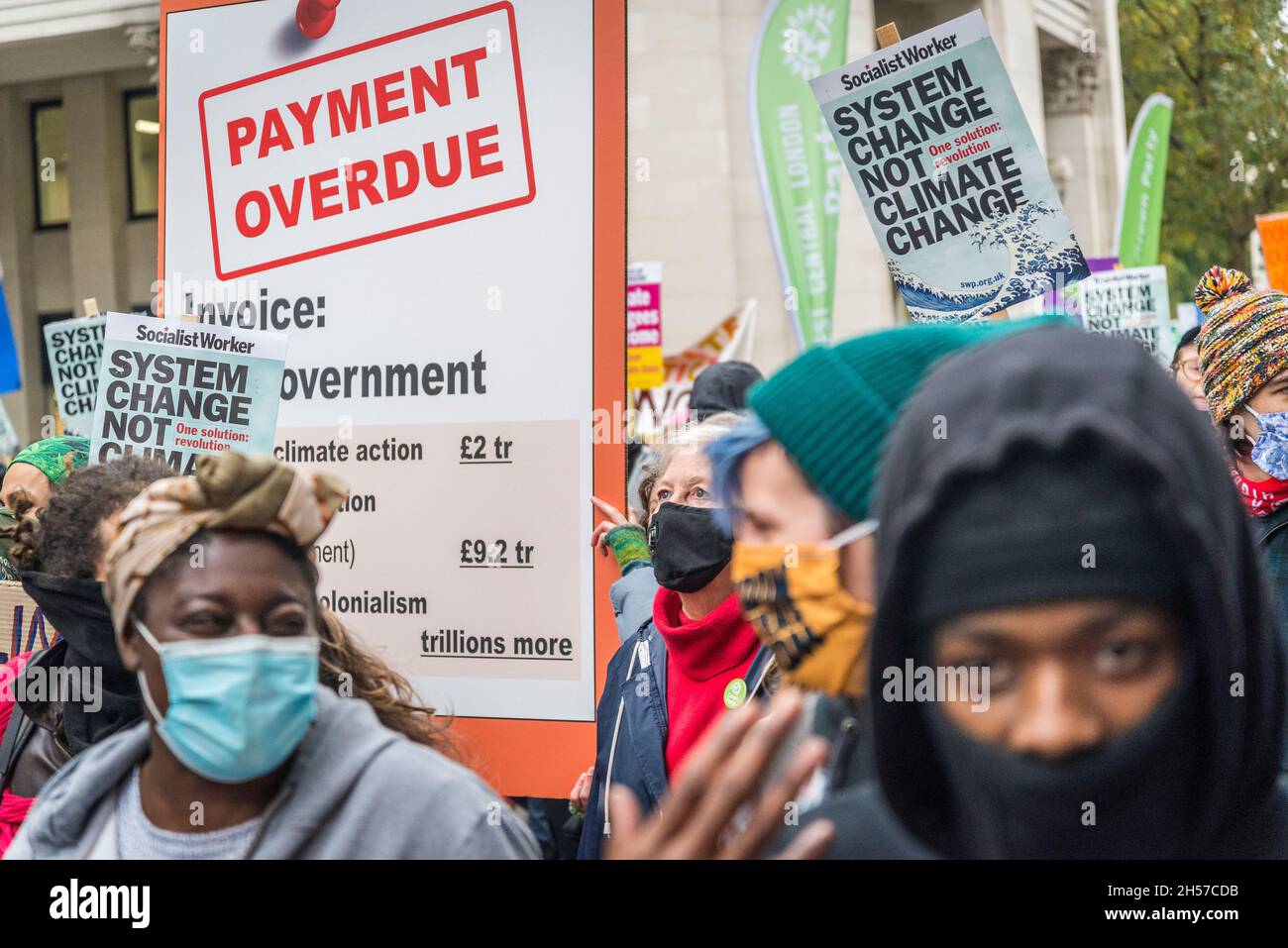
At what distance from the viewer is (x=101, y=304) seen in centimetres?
2481

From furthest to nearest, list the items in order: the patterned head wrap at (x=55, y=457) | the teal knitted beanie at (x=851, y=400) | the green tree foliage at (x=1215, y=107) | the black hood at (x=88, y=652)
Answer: the green tree foliage at (x=1215, y=107)
the patterned head wrap at (x=55, y=457)
the black hood at (x=88, y=652)
the teal knitted beanie at (x=851, y=400)

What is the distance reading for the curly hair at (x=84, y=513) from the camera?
10.8 ft

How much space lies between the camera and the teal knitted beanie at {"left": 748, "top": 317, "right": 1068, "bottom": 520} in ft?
6.14

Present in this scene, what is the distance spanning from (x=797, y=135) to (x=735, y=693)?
28.9 ft

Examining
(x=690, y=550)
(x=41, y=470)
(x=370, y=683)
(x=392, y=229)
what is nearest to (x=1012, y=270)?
(x=690, y=550)

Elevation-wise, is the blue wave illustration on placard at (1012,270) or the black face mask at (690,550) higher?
the blue wave illustration on placard at (1012,270)

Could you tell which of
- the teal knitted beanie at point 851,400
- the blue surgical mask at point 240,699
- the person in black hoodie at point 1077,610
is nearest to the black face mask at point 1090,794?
the person in black hoodie at point 1077,610

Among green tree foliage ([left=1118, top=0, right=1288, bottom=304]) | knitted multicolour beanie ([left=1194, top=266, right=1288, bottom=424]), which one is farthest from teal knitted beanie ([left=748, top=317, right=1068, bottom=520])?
green tree foliage ([left=1118, top=0, right=1288, bottom=304])

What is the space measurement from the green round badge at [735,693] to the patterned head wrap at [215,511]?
140 cm

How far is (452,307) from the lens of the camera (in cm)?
377

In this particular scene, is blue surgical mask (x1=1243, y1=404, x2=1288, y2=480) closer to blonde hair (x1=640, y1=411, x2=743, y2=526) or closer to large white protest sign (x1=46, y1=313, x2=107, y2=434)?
blonde hair (x1=640, y1=411, x2=743, y2=526)

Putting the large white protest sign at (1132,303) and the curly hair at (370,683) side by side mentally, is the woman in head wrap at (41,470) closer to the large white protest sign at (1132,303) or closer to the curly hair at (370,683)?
the curly hair at (370,683)

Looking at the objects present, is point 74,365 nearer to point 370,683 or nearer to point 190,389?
point 190,389
